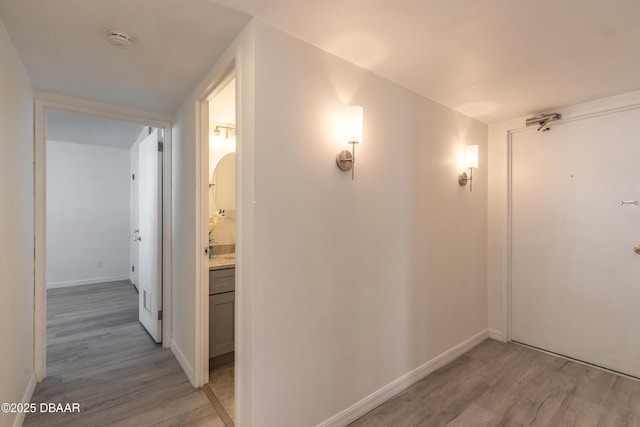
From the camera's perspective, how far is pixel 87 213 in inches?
207

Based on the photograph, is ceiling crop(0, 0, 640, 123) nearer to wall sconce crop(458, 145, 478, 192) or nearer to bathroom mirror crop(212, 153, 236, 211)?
wall sconce crop(458, 145, 478, 192)

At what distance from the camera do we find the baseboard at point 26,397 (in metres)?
1.72

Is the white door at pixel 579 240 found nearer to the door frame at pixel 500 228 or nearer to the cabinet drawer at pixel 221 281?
the door frame at pixel 500 228

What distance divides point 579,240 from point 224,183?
3524mm

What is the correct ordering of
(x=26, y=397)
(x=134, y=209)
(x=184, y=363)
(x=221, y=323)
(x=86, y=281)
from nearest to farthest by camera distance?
(x=26, y=397) < (x=184, y=363) < (x=221, y=323) < (x=134, y=209) < (x=86, y=281)

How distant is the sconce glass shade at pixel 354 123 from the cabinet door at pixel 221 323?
67.7 inches

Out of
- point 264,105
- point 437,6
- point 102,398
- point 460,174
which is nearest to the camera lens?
point 437,6

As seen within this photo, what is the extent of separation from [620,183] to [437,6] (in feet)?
7.77

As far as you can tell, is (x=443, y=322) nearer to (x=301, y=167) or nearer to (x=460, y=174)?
(x=460, y=174)

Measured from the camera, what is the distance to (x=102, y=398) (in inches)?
81.9

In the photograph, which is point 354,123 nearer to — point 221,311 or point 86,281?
point 221,311

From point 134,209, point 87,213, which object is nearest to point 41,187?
point 134,209

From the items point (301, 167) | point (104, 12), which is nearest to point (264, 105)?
point (301, 167)

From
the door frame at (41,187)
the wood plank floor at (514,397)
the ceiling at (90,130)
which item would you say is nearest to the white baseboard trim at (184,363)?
the door frame at (41,187)
